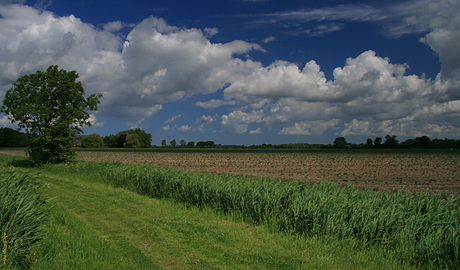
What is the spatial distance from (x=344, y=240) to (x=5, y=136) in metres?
143

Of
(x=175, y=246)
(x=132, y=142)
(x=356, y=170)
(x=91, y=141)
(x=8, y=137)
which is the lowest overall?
(x=356, y=170)

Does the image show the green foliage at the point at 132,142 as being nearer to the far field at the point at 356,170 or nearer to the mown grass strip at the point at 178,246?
the far field at the point at 356,170

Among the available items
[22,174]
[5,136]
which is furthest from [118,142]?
[22,174]

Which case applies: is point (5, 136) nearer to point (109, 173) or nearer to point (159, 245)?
point (109, 173)

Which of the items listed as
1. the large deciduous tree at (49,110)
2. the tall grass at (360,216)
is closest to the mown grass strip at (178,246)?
the tall grass at (360,216)

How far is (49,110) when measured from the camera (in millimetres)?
31688

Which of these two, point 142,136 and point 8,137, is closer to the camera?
point 8,137

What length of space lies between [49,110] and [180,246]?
30744mm

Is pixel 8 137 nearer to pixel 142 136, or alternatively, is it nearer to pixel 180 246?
pixel 142 136

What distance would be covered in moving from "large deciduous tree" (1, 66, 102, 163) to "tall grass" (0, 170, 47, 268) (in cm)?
2716

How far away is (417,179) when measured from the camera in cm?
2450

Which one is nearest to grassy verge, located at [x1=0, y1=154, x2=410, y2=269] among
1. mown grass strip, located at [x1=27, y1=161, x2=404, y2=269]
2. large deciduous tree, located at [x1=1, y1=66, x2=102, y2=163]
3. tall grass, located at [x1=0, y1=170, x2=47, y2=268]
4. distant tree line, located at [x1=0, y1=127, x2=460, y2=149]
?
mown grass strip, located at [x1=27, y1=161, x2=404, y2=269]

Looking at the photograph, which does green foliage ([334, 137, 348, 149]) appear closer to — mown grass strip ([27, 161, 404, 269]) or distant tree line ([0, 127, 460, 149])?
distant tree line ([0, 127, 460, 149])

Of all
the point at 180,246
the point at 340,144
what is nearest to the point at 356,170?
the point at 180,246
